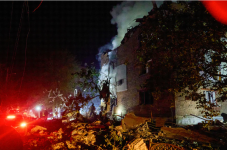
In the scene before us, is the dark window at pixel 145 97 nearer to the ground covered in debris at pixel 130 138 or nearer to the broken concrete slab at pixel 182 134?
the ground covered in debris at pixel 130 138

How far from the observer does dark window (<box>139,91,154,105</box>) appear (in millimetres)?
15103

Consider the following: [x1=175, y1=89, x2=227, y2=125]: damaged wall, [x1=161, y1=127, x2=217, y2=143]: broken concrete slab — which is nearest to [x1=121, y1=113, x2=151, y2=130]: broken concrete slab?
[x1=161, y1=127, x2=217, y2=143]: broken concrete slab

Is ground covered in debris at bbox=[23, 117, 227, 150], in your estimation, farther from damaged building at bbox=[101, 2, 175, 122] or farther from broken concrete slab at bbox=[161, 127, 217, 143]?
damaged building at bbox=[101, 2, 175, 122]

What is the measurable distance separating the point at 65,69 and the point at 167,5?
76.5 ft

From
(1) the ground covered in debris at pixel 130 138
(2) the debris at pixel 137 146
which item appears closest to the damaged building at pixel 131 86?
(1) the ground covered in debris at pixel 130 138

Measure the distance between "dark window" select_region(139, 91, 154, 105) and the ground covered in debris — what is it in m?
3.86

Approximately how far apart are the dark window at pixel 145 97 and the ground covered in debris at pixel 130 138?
386cm

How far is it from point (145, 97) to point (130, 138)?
7.24m

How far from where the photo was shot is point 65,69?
92.4 feet

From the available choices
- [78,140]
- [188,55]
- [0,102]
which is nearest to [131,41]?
[188,55]

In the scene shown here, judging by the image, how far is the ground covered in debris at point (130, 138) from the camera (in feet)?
24.2

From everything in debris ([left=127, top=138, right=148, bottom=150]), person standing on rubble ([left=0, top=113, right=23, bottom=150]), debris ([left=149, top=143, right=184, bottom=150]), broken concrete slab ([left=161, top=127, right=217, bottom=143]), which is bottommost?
broken concrete slab ([left=161, top=127, right=217, bottom=143])

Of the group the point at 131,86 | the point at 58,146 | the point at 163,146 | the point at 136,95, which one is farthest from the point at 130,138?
the point at 131,86

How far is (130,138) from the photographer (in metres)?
8.92
